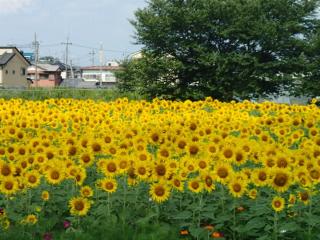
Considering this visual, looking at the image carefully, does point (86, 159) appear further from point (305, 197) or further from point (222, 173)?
point (305, 197)

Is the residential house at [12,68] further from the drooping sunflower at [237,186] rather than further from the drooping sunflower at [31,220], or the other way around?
the drooping sunflower at [237,186]

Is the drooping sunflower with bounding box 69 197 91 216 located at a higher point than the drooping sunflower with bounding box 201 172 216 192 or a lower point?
lower

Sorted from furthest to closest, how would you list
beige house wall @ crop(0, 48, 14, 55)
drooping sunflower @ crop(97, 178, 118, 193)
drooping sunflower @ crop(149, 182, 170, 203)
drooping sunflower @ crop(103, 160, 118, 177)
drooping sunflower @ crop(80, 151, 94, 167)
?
beige house wall @ crop(0, 48, 14, 55) → drooping sunflower @ crop(80, 151, 94, 167) → drooping sunflower @ crop(103, 160, 118, 177) → drooping sunflower @ crop(97, 178, 118, 193) → drooping sunflower @ crop(149, 182, 170, 203)

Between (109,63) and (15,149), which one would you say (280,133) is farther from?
(109,63)

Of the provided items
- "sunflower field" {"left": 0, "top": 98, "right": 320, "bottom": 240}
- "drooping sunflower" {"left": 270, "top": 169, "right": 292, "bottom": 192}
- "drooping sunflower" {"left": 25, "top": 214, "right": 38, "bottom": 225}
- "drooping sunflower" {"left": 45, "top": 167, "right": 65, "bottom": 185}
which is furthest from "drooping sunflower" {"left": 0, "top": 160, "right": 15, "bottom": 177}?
"drooping sunflower" {"left": 270, "top": 169, "right": 292, "bottom": 192}

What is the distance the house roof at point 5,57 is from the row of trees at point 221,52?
44747 millimetres

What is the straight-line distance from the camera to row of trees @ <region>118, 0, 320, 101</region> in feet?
89.2

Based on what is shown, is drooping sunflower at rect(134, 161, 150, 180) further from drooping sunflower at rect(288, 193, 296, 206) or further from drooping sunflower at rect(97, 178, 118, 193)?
drooping sunflower at rect(288, 193, 296, 206)

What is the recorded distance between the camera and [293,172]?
212 inches

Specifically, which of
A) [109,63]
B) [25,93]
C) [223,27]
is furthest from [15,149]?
[109,63]

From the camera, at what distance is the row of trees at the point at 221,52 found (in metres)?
27.2

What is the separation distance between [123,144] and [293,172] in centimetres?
202

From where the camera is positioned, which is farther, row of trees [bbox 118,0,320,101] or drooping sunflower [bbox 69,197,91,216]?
row of trees [bbox 118,0,320,101]

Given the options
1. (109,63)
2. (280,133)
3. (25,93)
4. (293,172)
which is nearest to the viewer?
(293,172)
